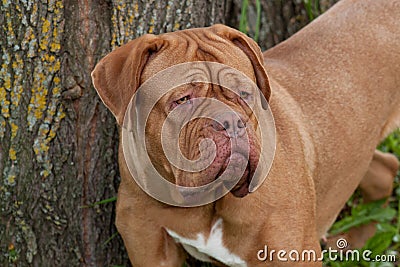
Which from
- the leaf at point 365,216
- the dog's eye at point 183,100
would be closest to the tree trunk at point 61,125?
the dog's eye at point 183,100

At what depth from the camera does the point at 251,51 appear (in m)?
3.14

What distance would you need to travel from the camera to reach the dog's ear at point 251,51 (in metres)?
3.13

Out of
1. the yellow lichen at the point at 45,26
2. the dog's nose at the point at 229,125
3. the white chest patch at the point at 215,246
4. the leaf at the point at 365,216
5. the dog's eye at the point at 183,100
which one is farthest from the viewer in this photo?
the leaf at the point at 365,216

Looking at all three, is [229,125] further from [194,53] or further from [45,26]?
[45,26]

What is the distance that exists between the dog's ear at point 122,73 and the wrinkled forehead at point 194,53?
3 centimetres

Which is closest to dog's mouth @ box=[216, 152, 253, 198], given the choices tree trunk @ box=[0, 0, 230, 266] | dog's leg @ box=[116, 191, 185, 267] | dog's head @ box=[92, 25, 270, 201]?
dog's head @ box=[92, 25, 270, 201]

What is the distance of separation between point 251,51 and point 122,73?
52 cm

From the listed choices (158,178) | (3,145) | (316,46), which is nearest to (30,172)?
(3,145)

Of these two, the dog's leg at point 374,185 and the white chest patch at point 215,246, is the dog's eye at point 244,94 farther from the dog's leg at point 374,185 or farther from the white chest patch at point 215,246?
the dog's leg at point 374,185

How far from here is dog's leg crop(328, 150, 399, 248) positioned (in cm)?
461

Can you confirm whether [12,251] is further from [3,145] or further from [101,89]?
[101,89]

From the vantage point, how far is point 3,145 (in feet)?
12.1

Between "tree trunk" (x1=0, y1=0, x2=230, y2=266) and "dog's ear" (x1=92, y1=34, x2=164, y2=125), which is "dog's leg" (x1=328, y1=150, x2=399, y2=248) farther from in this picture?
"dog's ear" (x1=92, y1=34, x2=164, y2=125)

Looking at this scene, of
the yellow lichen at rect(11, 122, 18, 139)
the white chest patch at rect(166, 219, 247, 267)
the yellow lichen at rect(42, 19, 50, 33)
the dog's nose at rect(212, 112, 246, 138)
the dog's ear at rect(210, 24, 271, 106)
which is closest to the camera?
the dog's nose at rect(212, 112, 246, 138)
